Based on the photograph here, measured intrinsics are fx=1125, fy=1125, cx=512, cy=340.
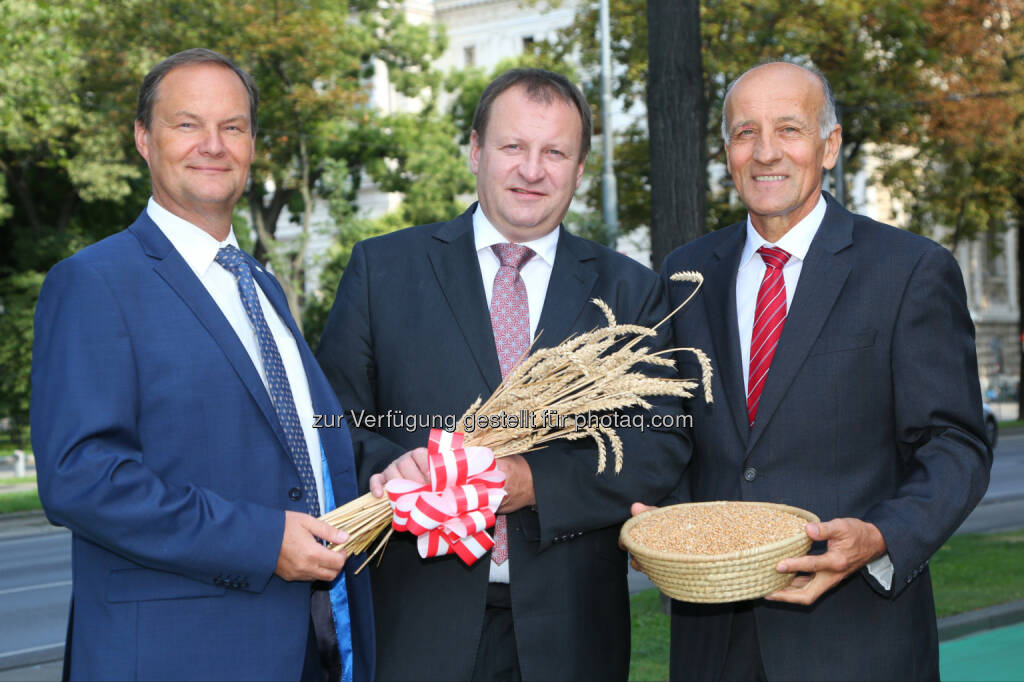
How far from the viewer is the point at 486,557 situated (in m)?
3.07

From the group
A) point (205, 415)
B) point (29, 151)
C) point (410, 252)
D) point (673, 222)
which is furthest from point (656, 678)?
point (29, 151)

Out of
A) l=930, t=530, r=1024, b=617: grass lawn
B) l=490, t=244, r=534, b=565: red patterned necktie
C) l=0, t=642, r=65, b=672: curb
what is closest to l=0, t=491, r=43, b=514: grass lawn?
l=0, t=642, r=65, b=672: curb

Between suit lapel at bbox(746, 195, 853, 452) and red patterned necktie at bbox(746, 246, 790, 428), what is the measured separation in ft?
A: 0.14

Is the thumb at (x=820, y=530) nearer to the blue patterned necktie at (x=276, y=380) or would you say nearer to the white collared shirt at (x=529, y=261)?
the white collared shirt at (x=529, y=261)

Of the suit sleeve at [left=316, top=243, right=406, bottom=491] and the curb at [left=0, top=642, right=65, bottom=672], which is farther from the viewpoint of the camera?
the curb at [left=0, top=642, right=65, bottom=672]

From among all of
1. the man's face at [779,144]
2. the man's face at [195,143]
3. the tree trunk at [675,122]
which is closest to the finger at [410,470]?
the man's face at [195,143]

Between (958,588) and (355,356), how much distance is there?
6.48 meters

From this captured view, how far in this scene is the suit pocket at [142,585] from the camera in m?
2.52

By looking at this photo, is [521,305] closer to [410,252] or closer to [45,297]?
[410,252]

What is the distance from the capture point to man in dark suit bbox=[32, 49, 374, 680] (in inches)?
95.7

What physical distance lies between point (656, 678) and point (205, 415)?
13.2 feet

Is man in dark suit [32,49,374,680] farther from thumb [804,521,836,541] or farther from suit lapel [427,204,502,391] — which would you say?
thumb [804,521,836,541]

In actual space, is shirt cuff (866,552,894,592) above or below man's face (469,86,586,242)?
below

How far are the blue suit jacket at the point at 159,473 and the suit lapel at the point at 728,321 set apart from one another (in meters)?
1.20
